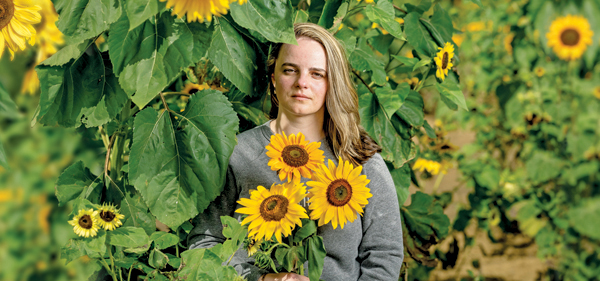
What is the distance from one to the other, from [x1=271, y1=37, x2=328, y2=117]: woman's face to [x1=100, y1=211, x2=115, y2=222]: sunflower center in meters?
0.38

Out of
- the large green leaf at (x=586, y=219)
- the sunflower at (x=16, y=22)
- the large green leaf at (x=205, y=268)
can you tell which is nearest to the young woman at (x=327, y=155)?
the large green leaf at (x=205, y=268)

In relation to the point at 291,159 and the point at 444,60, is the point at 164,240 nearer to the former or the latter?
the point at 291,159

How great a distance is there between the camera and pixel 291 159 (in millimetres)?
754

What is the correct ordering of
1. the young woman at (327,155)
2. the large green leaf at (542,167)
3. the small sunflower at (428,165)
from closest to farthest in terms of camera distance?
the young woman at (327,155), the small sunflower at (428,165), the large green leaf at (542,167)

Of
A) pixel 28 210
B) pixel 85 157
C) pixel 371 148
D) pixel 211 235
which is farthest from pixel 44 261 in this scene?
pixel 371 148

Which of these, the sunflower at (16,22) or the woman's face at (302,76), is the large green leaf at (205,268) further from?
the sunflower at (16,22)

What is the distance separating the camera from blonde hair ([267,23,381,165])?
924 mm

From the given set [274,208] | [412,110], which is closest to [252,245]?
[274,208]

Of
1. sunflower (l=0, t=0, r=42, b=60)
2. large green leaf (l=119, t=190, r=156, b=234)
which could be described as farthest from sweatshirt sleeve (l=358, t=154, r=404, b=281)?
sunflower (l=0, t=0, r=42, b=60)

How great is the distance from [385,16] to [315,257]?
0.53 m

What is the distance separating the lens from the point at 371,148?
101cm

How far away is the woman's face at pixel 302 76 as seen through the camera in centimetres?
91

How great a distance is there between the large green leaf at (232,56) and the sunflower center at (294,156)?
22 cm

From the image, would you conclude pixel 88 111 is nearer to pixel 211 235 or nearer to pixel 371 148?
pixel 211 235
